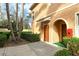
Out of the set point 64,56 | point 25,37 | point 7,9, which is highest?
point 7,9

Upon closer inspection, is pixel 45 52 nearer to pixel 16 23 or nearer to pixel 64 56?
pixel 64 56

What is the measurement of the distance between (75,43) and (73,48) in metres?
0.13

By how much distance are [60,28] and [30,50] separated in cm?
92

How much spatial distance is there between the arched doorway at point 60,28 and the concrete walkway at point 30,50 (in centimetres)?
34

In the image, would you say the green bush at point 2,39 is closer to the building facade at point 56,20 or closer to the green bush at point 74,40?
the building facade at point 56,20

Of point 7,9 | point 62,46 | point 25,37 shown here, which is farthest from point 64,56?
point 7,9

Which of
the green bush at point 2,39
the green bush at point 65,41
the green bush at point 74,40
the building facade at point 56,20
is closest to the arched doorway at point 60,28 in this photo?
the building facade at point 56,20

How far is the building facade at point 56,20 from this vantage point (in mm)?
7523

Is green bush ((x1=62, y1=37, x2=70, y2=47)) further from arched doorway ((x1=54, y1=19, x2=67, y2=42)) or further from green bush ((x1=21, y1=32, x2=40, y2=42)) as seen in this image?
green bush ((x1=21, y1=32, x2=40, y2=42))

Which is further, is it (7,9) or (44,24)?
(44,24)

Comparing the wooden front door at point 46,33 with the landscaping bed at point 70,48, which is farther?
the wooden front door at point 46,33

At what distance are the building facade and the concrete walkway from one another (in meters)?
0.23

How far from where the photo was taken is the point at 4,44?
7586mm

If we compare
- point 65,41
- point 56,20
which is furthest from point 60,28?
point 65,41
